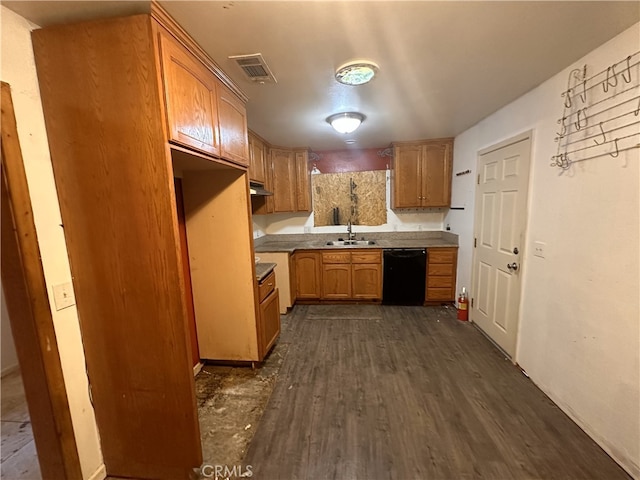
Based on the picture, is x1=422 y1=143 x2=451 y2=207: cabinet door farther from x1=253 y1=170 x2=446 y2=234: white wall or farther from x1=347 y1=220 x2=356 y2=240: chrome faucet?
x1=347 y1=220 x2=356 y2=240: chrome faucet

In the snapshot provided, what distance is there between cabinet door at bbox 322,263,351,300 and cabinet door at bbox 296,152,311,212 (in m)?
0.97

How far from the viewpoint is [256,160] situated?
10.9 ft

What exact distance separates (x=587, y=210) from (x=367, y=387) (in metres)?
1.98

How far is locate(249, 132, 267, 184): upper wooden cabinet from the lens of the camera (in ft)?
10.3

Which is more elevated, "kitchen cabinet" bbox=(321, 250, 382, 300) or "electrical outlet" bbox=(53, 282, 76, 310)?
"electrical outlet" bbox=(53, 282, 76, 310)

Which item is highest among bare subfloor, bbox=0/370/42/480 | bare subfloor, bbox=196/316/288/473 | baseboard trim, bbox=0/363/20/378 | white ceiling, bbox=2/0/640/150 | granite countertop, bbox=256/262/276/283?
white ceiling, bbox=2/0/640/150

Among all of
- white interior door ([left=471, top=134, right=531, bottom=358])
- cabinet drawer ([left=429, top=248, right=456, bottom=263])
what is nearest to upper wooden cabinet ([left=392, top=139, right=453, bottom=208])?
cabinet drawer ([left=429, top=248, right=456, bottom=263])

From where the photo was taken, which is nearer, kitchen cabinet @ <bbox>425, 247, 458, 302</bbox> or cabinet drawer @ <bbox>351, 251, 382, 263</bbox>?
kitchen cabinet @ <bbox>425, 247, 458, 302</bbox>

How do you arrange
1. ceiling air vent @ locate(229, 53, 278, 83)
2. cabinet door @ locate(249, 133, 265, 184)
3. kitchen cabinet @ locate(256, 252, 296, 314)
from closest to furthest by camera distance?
ceiling air vent @ locate(229, 53, 278, 83) → cabinet door @ locate(249, 133, 265, 184) → kitchen cabinet @ locate(256, 252, 296, 314)

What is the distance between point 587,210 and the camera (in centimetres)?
170

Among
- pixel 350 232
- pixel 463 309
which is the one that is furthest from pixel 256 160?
pixel 463 309

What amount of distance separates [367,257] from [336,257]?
447 mm

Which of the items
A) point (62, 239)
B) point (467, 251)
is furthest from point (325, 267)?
point (62, 239)

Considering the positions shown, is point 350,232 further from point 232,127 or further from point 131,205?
point 131,205
